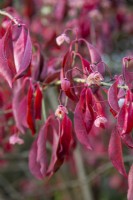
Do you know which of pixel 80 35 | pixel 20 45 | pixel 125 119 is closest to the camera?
pixel 125 119

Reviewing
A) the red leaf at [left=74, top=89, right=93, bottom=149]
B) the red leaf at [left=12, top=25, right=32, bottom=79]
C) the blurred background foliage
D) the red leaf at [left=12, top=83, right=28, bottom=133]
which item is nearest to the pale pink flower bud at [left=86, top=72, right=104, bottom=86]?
the red leaf at [left=74, top=89, right=93, bottom=149]

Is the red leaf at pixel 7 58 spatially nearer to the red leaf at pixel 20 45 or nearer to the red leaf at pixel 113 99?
the red leaf at pixel 20 45

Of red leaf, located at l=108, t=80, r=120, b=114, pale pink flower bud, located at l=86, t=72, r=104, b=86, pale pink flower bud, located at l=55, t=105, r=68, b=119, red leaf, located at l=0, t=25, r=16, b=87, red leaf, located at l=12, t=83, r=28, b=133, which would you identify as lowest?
red leaf, located at l=12, t=83, r=28, b=133

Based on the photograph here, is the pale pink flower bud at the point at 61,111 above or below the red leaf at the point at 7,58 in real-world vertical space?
below

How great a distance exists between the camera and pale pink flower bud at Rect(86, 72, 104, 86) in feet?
3.59

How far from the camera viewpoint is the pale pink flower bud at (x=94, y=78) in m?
1.09

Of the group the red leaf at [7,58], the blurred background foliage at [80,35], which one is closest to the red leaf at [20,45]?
the red leaf at [7,58]

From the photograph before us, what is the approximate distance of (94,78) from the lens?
110cm

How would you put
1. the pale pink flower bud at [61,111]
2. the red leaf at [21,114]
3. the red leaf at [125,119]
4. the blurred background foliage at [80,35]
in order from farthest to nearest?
1. the blurred background foliage at [80,35]
2. the red leaf at [21,114]
3. the pale pink flower bud at [61,111]
4. the red leaf at [125,119]

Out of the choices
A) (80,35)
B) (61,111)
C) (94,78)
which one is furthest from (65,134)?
(80,35)

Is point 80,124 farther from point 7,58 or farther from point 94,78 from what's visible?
point 7,58

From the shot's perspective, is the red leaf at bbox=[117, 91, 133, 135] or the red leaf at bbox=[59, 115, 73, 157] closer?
the red leaf at bbox=[117, 91, 133, 135]

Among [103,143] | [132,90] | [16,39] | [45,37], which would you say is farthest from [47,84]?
[103,143]

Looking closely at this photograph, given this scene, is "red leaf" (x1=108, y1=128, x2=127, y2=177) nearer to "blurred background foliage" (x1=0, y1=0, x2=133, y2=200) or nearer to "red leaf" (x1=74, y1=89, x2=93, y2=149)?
"red leaf" (x1=74, y1=89, x2=93, y2=149)
